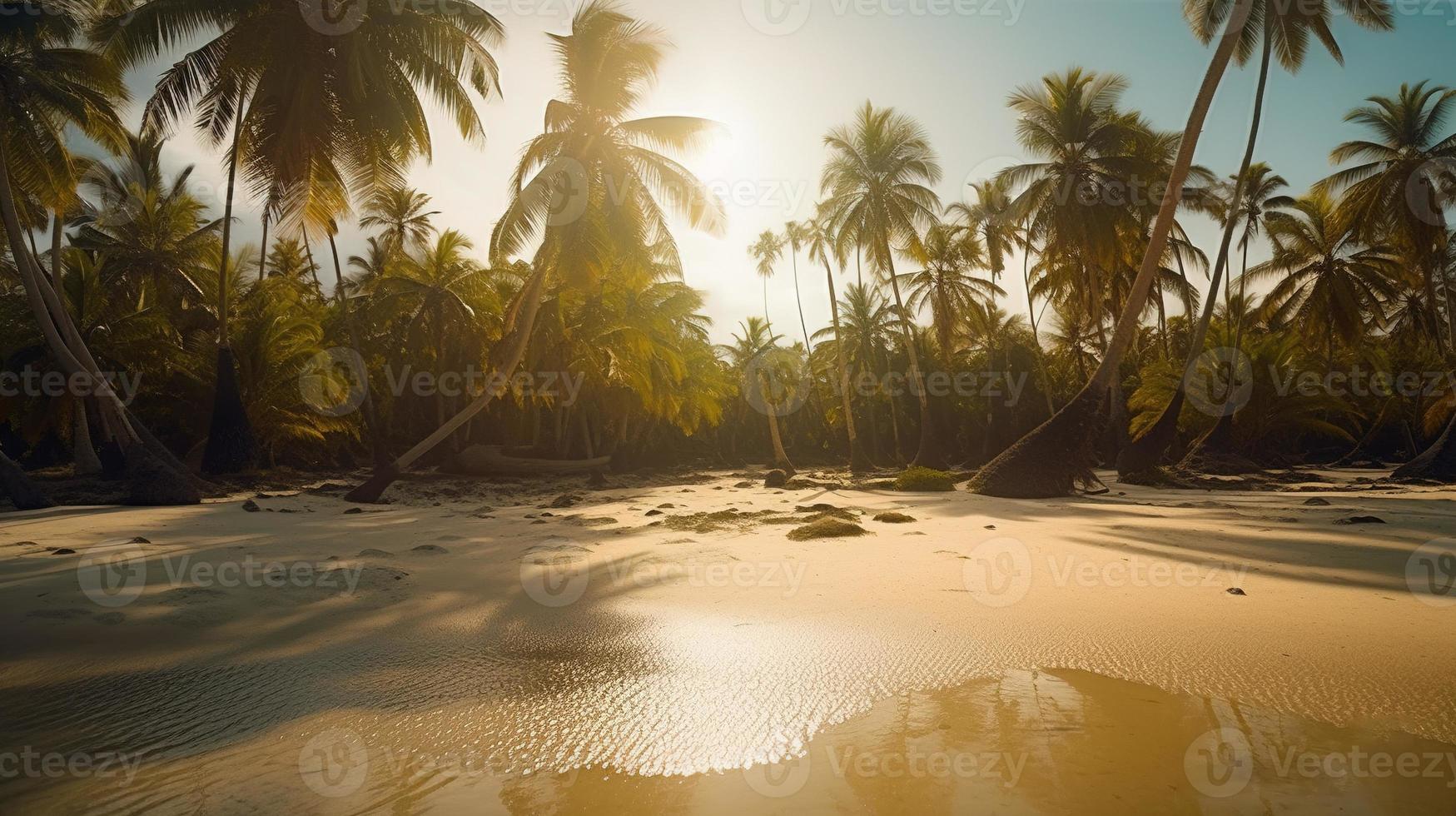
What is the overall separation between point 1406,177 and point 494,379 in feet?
83.2

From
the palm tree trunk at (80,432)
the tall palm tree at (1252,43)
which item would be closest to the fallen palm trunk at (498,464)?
the palm tree trunk at (80,432)

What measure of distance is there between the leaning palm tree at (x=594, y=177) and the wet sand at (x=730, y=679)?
8.60 metres

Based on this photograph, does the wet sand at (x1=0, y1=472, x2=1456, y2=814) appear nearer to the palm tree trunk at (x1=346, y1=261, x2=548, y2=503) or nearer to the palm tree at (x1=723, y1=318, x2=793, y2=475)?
the palm tree trunk at (x1=346, y1=261, x2=548, y2=503)

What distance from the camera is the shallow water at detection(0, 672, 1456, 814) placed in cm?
197

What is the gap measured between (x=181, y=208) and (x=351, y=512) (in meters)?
16.9

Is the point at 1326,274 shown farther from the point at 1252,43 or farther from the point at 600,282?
the point at 600,282

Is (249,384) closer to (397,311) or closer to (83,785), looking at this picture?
(397,311)

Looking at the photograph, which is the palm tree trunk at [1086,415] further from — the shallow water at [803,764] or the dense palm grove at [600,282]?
the shallow water at [803,764]

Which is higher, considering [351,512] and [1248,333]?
[1248,333]

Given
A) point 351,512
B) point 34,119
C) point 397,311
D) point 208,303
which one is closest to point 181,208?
point 208,303

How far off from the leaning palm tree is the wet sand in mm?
8595

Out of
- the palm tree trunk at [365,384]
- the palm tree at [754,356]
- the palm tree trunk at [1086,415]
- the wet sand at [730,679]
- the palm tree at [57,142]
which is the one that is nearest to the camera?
the wet sand at [730,679]

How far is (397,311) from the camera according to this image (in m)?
19.7

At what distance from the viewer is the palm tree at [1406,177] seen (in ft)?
59.8
